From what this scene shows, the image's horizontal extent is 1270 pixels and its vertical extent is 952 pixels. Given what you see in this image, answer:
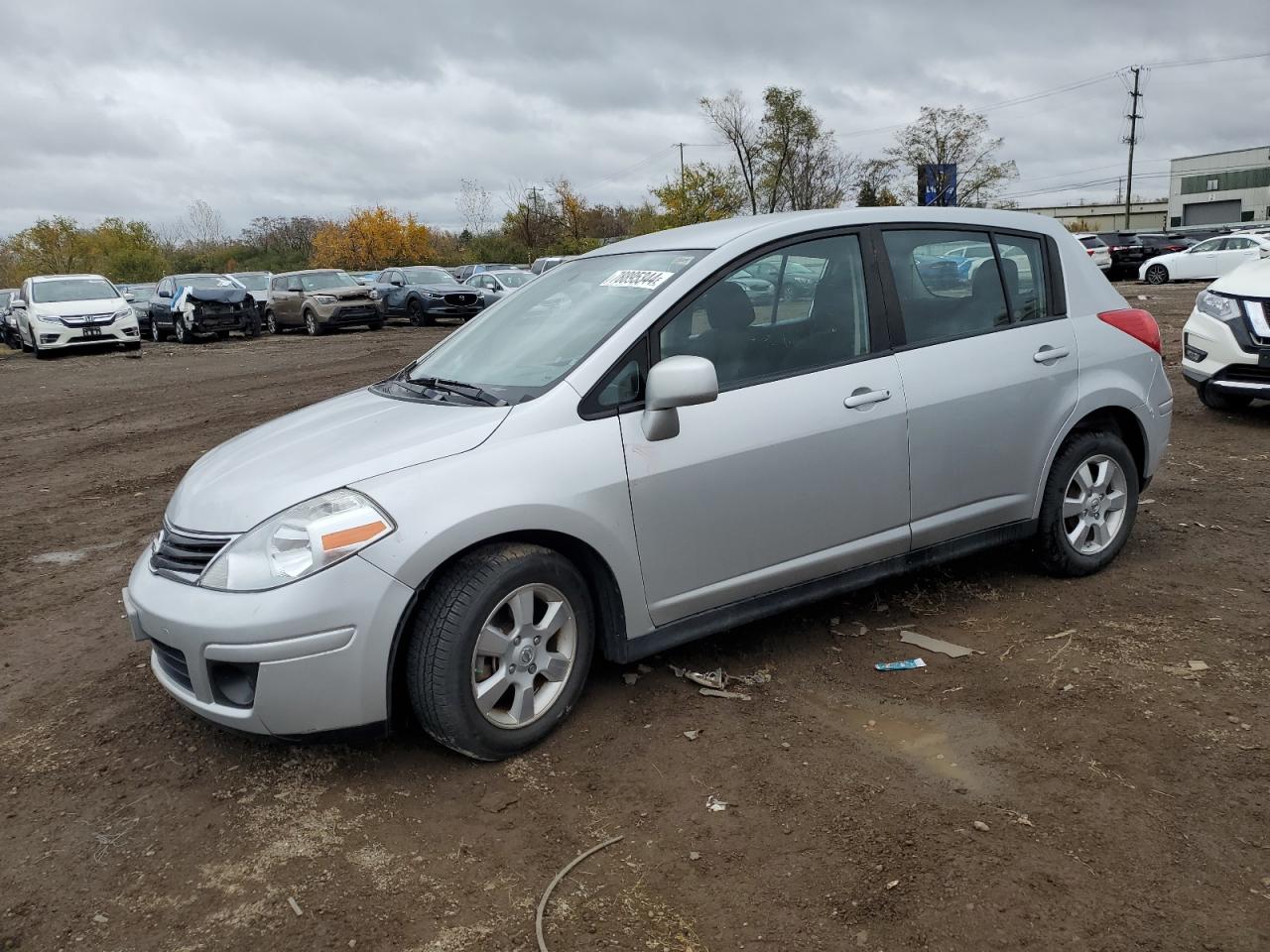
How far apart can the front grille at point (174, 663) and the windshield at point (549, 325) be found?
135 centimetres

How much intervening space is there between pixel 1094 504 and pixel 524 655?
2.92 metres

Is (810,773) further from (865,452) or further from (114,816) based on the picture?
(114,816)

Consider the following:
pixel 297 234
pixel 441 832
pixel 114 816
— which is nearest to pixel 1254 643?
pixel 441 832

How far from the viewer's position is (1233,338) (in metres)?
7.82

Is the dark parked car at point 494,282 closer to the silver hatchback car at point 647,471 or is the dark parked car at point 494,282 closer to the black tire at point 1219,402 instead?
the black tire at point 1219,402

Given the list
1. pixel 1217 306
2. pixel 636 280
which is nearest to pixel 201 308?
pixel 1217 306

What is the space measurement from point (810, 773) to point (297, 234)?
75.2 m

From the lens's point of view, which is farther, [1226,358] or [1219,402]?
[1219,402]

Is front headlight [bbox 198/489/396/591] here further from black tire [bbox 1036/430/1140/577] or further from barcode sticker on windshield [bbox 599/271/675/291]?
black tire [bbox 1036/430/1140/577]

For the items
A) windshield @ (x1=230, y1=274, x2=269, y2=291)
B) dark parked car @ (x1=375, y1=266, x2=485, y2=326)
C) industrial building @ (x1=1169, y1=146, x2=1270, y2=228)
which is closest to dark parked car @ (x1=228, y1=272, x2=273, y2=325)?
windshield @ (x1=230, y1=274, x2=269, y2=291)

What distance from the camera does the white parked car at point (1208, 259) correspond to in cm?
2888

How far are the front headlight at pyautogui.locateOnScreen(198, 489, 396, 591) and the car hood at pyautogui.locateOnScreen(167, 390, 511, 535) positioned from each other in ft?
0.17

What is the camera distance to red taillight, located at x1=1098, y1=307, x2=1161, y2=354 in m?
4.66

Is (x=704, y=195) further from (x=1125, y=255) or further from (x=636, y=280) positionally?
(x=636, y=280)
